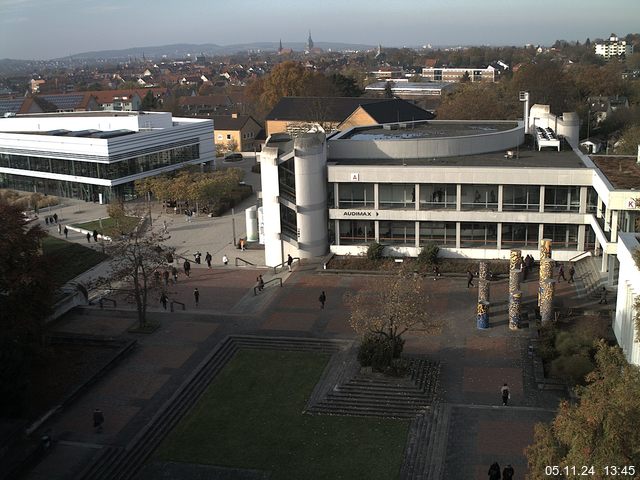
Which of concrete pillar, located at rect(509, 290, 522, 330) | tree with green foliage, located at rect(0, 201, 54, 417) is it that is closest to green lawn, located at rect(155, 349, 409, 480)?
tree with green foliage, located at rect(0, 201, 54, 417)

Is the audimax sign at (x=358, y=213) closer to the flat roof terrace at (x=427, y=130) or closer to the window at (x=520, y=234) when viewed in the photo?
the flat roof terrace at (x=427, y=130)

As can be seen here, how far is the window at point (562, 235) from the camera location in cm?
4222

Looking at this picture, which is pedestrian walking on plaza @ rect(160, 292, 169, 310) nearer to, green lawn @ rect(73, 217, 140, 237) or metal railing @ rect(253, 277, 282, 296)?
metal railing @ rect(253, 277, 282, 296)

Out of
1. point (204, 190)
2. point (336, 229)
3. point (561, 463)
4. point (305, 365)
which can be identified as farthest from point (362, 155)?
point (561, 463)

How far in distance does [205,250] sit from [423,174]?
16.6 meters

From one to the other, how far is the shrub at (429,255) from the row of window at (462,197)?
2.74 m

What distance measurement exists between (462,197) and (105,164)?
37036mm

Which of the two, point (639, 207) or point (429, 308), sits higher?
point (639, 207)

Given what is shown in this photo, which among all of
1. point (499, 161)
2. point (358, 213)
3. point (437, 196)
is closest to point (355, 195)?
point (358, 213)

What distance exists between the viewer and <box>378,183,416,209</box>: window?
43969mm

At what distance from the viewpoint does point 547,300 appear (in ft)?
108

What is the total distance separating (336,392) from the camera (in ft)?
91.3

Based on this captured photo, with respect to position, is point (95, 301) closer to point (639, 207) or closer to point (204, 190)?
point (204, 190)

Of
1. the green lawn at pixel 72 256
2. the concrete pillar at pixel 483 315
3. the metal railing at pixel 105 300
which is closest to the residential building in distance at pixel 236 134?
the green lawn at pixel 72 256
